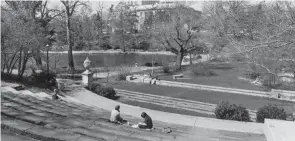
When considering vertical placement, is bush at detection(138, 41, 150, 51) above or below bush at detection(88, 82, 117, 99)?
above

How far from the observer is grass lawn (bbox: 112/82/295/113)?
1730cm

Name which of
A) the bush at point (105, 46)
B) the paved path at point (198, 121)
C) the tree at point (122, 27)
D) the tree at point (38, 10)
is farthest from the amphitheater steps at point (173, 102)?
the bush at point (105, 46)

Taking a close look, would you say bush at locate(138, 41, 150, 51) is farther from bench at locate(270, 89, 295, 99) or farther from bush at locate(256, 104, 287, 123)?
bush at locate(256, 104, 287, 123)

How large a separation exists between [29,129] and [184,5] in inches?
1234

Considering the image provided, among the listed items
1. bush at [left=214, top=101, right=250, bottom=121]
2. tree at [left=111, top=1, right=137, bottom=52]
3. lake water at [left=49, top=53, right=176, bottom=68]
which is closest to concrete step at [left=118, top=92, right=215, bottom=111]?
bush at [left=214, top=101, right=250, bottom=121]

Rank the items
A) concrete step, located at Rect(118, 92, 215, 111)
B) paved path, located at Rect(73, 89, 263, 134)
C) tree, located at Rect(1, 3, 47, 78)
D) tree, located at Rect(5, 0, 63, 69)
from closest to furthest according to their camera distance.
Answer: paved path, located at Rect(73, 89, 263, 134), concrete step, located at Rect(118, 92, 215, 111), tree, located at Rect(1, 3, 47, 78), tree, located at Rect(5, 0, 63, 69)

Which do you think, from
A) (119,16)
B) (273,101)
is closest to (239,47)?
(273,101)

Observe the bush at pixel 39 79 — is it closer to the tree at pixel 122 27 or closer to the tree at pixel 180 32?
the tree at pixel 180 32

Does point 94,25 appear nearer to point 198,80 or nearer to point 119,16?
point 119,16

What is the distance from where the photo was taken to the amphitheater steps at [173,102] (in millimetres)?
15570

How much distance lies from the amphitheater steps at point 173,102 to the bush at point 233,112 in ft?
8.03

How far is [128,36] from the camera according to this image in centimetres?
7250

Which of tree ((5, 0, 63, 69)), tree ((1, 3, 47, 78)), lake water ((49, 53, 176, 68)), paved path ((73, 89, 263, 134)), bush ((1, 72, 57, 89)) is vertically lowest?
paved path ((73, 89, 263, 134))

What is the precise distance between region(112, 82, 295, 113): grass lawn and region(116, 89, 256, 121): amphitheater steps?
36.6 inches
